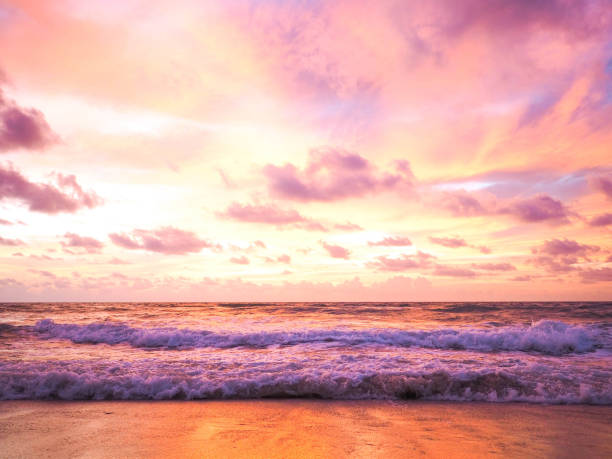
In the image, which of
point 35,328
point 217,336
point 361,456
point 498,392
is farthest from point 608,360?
point 35,328

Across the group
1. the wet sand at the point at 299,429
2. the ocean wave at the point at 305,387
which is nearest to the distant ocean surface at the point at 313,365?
the ocean wave at the point at 305,387

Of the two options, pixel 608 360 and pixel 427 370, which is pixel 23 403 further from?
pixel 608 360

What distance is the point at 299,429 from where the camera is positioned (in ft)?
20.3

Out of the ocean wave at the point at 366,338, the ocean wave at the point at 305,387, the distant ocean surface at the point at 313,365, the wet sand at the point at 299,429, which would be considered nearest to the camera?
the wet sand at the point at 299,429

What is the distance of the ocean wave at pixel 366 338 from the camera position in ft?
47.3

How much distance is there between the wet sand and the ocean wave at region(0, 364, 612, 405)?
0.40 m

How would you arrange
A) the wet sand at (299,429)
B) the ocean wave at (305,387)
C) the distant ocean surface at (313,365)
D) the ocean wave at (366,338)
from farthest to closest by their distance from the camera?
the ocean wave at (366,338), the distant ocean surface at (313,365), the ocean wave at (305,387), the wet sand at (299,429)

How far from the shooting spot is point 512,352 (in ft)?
45.0

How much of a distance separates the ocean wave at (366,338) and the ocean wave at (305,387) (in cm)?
586

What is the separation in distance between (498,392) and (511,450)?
135 inches

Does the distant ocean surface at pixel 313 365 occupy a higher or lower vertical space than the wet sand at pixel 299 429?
higher

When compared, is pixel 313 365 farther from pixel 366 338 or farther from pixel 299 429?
pixel 366 338

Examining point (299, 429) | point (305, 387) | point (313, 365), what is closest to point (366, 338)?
point (313, 365)

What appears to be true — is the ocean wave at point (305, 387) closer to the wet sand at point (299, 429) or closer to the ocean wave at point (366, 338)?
the wet sand at point (299, 429)
